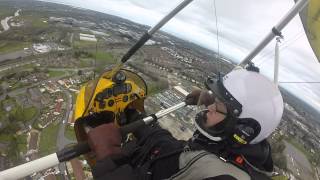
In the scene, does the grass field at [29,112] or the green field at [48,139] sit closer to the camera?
the green field at [48,139]

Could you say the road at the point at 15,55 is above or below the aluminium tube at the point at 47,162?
below

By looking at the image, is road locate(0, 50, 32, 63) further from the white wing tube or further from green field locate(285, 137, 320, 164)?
the white wing tube

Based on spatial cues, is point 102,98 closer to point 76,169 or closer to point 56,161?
→ point 56,161

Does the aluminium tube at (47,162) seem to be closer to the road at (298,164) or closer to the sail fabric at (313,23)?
the sail fabric at (313,23)

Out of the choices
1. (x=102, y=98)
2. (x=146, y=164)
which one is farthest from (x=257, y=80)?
(x=102, y=98)

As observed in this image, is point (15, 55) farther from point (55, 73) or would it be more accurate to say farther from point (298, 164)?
point (298, 164)

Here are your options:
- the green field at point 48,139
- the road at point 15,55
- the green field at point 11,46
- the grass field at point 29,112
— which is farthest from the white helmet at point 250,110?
the green field at point 11,46

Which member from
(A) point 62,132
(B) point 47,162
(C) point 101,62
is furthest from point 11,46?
(B) point 47,162
